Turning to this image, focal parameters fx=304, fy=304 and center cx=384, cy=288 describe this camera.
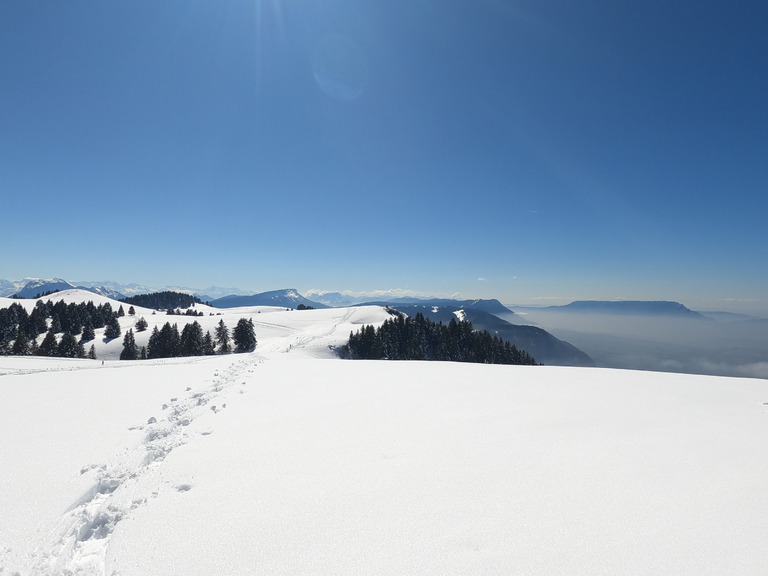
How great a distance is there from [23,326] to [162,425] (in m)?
109

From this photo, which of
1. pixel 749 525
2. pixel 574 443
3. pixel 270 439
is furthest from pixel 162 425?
pixel 749 525

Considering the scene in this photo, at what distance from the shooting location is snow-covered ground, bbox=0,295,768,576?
3.57m

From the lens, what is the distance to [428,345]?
70.3 meters

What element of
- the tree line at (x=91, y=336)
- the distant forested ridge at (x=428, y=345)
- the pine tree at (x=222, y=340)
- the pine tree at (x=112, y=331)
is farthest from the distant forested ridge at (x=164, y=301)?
the distant forested ridge at (x=428, y=345)

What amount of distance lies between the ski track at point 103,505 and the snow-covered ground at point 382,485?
0.09 ft

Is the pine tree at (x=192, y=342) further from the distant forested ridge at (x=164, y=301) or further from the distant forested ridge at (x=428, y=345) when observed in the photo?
the distant forested ridge at (x=164, y=301)

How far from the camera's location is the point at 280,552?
11.8ft

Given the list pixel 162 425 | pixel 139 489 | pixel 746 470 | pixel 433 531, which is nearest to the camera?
pixel 433 531

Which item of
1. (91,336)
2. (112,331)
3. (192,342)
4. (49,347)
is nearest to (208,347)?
(192,342)

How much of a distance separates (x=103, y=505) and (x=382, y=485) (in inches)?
161

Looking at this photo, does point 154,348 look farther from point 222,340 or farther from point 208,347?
point 222,340

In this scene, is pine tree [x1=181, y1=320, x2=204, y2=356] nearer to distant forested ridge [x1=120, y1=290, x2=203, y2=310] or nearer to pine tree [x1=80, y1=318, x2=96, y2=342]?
pine tree [x1=80, y1=318, x2=96, y2=342]

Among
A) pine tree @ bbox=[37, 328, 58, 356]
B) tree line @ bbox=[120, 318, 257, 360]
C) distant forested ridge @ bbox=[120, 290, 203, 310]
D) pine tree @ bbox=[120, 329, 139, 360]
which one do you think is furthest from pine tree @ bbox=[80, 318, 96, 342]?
distant forested ridge @ bbox=[120, 290, 203, 310]

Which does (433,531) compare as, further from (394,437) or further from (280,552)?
(394,437)
